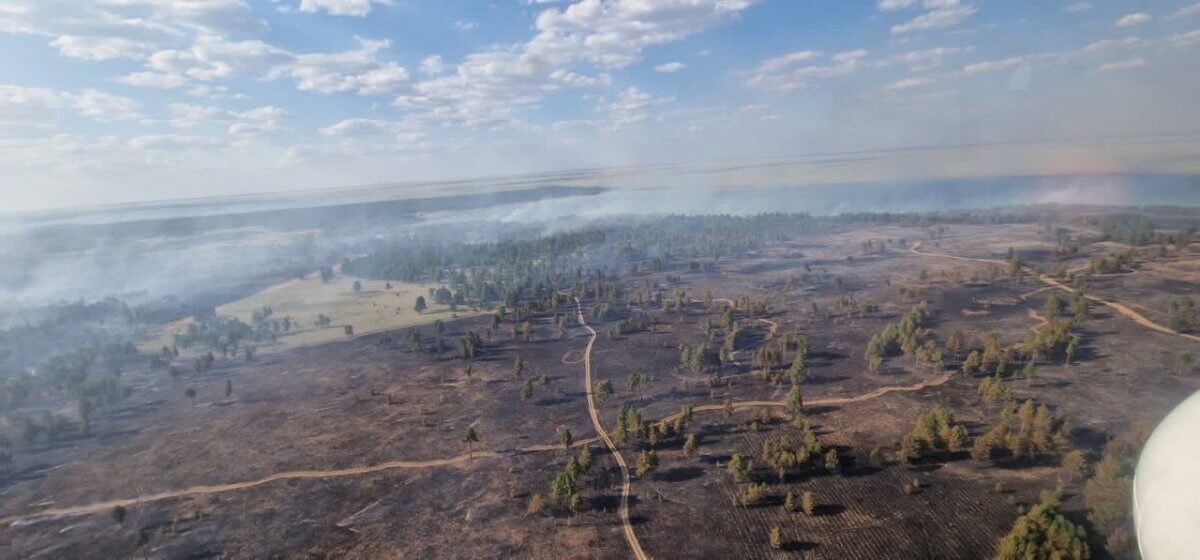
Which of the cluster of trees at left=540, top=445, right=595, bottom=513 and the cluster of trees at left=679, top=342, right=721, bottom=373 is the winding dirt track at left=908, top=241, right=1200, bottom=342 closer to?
the cluster of trees at left=679, top=342, right=721, bottom=373

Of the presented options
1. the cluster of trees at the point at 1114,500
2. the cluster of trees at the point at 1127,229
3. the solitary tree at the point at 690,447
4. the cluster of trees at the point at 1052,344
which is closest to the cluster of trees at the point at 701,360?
the solitary tree at the point at 690,447

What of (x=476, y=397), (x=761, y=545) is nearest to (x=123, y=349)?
(x=476, y=397)

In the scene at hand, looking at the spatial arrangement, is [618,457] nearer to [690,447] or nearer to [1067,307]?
[690,447]

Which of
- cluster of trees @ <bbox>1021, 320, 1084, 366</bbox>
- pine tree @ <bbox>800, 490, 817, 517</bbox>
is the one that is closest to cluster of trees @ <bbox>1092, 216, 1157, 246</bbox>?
cluster of trees @ <bbox>1021, 320, 1084, 366</bbox>

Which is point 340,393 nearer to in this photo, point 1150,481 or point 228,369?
point 228,369

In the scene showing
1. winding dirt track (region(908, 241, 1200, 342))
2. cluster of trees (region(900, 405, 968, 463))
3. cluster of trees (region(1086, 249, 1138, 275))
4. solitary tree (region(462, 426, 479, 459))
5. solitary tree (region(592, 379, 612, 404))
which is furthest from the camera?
cluster of trees (region(1086, 249, 1138, 275))

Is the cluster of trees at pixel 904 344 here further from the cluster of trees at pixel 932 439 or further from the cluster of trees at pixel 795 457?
the cluster of trees at pixel 795 457

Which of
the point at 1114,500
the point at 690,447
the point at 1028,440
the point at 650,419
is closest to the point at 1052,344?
the point at 1028,440
